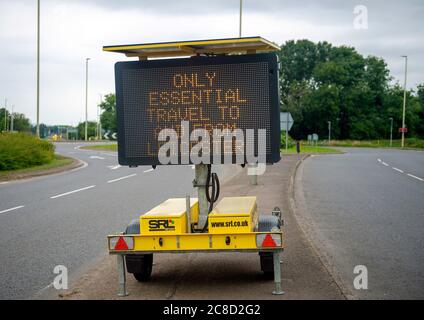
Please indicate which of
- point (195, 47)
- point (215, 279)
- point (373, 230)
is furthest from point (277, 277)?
point (373, 230)

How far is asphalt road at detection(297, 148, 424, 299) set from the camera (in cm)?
755

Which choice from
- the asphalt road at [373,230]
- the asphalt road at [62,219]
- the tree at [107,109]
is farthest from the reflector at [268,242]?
the tree at [107,109]

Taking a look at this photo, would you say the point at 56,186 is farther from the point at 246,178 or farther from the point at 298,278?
the point at 298,278

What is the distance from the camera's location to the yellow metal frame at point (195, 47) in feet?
22.6

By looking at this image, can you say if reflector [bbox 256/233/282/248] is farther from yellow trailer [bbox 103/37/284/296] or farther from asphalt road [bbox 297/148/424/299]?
asphalt road [bbox 297/148/424/299]

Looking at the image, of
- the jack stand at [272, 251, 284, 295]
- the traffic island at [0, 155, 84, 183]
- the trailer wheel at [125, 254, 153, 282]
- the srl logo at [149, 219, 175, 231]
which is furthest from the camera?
the traffic island at [0, 155, 84, 183]

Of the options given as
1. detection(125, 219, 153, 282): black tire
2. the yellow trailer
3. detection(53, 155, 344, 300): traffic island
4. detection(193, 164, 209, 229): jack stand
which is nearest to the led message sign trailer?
the yellow trailer

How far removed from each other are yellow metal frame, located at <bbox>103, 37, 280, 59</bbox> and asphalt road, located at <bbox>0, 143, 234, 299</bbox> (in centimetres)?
285

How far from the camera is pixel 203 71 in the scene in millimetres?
7129

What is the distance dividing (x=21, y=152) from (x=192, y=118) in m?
25.8

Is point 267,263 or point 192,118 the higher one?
point 192,118

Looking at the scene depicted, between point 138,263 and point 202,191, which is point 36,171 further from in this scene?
point 138,263

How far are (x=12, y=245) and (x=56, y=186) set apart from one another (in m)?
11.8

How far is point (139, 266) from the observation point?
287 inches
